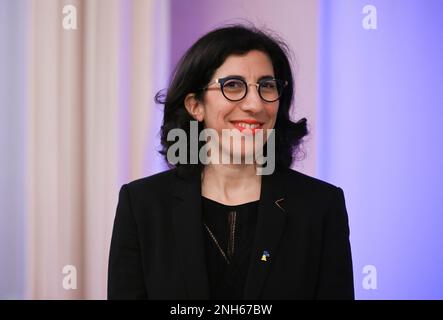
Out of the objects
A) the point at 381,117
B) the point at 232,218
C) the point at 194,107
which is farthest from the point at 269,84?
the point at 381,117

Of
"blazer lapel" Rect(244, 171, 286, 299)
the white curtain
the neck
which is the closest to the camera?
"blazer lapel" Rect(244, 171, 286, 299)

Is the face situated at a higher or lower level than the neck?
higher

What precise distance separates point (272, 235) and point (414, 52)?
3.45ft

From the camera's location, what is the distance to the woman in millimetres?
1064

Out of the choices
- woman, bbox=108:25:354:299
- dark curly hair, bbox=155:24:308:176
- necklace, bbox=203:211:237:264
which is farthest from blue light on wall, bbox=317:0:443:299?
necklace, bbox=203:211:237:264

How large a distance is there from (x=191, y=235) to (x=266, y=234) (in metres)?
0.18

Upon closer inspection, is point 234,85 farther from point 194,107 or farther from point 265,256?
point 265,256

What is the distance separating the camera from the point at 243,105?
108 centimetres

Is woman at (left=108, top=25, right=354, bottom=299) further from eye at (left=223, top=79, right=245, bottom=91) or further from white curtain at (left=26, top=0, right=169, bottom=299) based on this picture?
white curtain at (left=26, top=0, right=169, bottom=299)

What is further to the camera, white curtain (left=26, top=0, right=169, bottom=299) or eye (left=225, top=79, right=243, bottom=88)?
white curtain (left=26, top=0, right=169, bottom=299)

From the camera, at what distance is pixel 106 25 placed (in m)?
1.60

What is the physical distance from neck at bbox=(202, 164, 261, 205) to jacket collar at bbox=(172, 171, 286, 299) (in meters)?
0.03

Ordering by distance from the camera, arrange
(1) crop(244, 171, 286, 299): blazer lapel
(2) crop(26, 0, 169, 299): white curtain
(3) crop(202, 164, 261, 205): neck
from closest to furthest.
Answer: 1. (1) crop(244, 171, 286, 299): blazer lapel
2. (3) crop(202, 164, 261, 205): neck
3. (2) crop(26, 0, 169, 299): white curtain
